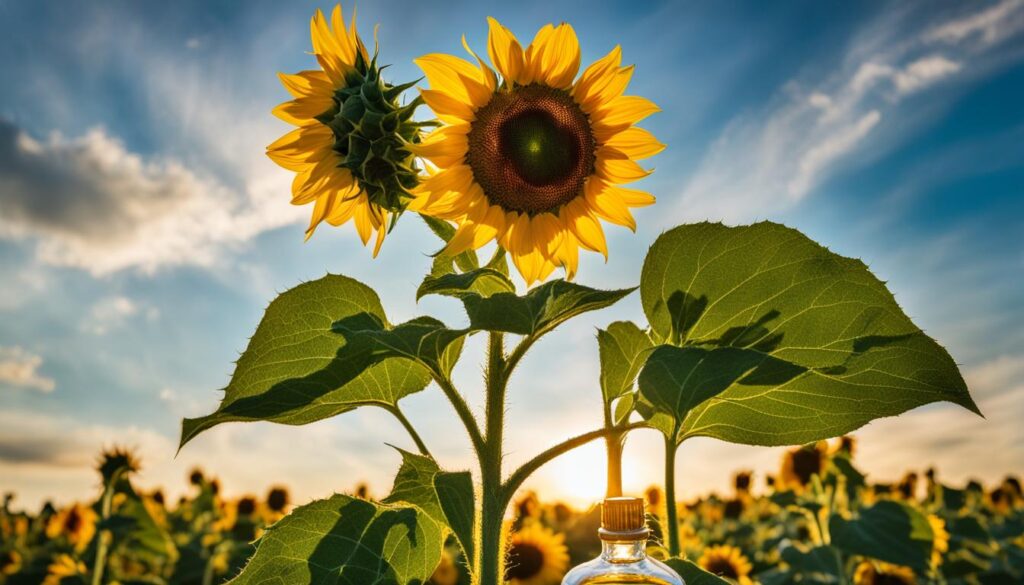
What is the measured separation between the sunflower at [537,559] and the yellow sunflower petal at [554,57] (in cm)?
Answer: 342

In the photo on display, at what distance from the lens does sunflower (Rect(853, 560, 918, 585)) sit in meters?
5.29

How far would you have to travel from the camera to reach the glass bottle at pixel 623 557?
1710mm

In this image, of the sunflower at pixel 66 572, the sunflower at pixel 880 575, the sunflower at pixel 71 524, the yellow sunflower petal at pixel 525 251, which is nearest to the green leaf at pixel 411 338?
A: the yellow sunflower petal at pixel 525 251

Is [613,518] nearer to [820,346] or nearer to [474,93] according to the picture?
[820,346]

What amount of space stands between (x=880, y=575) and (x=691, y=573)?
4180 mm

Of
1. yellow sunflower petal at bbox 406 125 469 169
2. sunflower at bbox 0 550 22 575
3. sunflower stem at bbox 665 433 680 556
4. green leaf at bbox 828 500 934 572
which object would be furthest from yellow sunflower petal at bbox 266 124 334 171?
sunflower at bbox 0 550 22 575

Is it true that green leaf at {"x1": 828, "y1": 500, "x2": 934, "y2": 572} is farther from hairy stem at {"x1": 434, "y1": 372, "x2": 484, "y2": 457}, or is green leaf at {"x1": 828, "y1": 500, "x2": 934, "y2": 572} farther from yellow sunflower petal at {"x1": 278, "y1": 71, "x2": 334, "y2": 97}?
yellow sunflower petal at {"x1": 278, "y1": 71, "x2": 334, "y2": 97}

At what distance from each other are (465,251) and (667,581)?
772 millimetres

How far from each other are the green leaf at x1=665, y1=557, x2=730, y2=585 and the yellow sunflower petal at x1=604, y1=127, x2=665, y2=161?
89cm

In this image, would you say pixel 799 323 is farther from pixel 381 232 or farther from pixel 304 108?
pixel 304 108

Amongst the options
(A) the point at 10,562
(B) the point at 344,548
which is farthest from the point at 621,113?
(A) the point at 10,562

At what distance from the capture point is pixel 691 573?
1.74 meters

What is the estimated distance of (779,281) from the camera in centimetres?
165

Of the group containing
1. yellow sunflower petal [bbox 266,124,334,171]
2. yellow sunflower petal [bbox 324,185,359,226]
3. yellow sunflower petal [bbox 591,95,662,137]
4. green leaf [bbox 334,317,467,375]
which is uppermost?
yellow sunflower petal [bbox 591,95,662,137]
